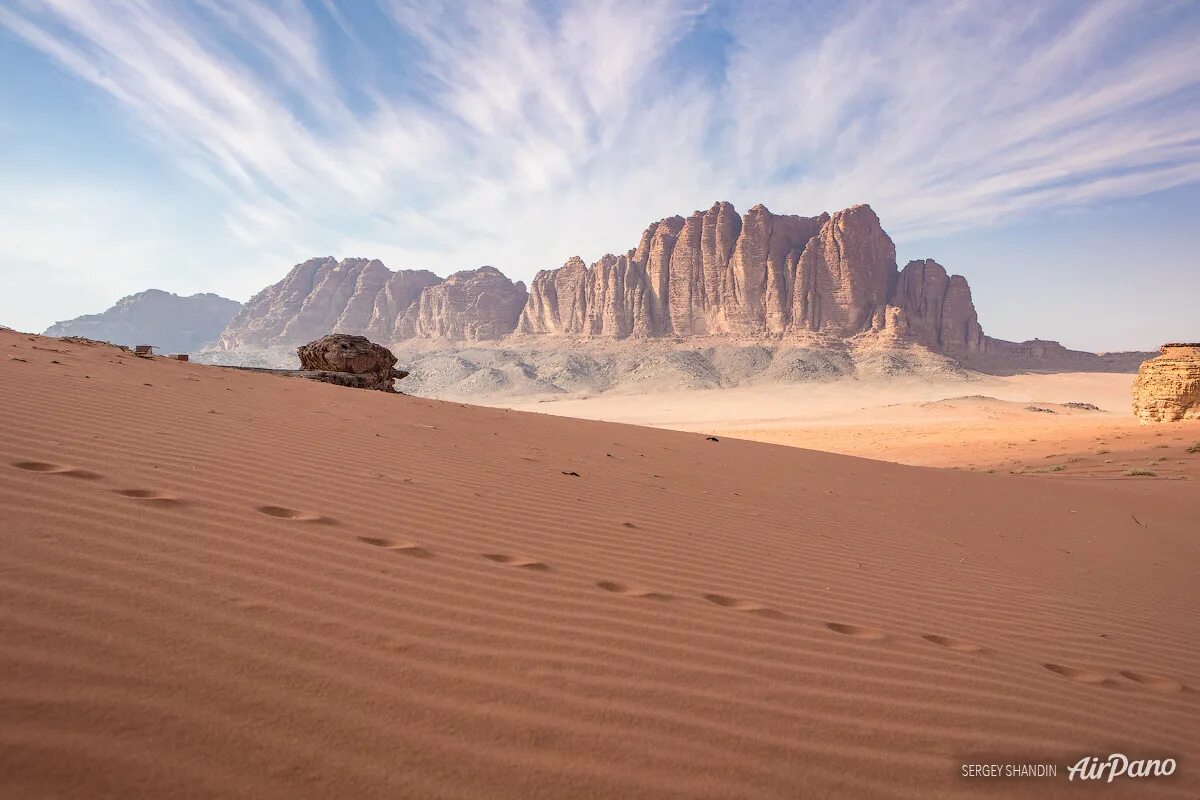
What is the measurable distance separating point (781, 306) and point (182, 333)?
152160mm

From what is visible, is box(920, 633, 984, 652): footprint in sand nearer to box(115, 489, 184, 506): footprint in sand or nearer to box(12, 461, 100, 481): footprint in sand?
box(115, 489, 184, 506): footprint in sand

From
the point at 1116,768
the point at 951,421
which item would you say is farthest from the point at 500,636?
the point at 951,421

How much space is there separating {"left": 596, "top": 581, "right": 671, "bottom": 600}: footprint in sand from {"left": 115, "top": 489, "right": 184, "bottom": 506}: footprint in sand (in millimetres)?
2102

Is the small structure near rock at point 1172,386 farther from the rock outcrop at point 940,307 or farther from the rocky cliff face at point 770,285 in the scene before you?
the rock outcrop at point 940,307

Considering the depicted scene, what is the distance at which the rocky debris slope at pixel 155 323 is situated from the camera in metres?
152

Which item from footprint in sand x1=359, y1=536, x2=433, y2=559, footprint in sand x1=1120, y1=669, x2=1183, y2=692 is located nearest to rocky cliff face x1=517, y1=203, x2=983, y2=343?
footprint in sand x1=1120, y1=669, x2=1183, y2=692

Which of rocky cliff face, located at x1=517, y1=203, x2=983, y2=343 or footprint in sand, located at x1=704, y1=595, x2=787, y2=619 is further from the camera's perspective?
rocky cliff face, located at x1=517, y1=203, x2=983, y2=343

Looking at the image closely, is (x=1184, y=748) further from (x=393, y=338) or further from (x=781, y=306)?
(x=393, y=338)

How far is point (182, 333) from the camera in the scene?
15812 centimetres

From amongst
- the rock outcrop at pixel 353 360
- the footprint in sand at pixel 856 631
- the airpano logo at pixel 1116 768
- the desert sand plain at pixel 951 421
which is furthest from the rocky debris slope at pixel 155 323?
the airpano logo at pixel 1116 768

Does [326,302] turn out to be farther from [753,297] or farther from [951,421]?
[951,421]

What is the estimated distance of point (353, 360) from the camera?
1445 centimetres

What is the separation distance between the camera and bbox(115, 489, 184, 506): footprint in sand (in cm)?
291

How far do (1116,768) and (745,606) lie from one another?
1395 millimetres
